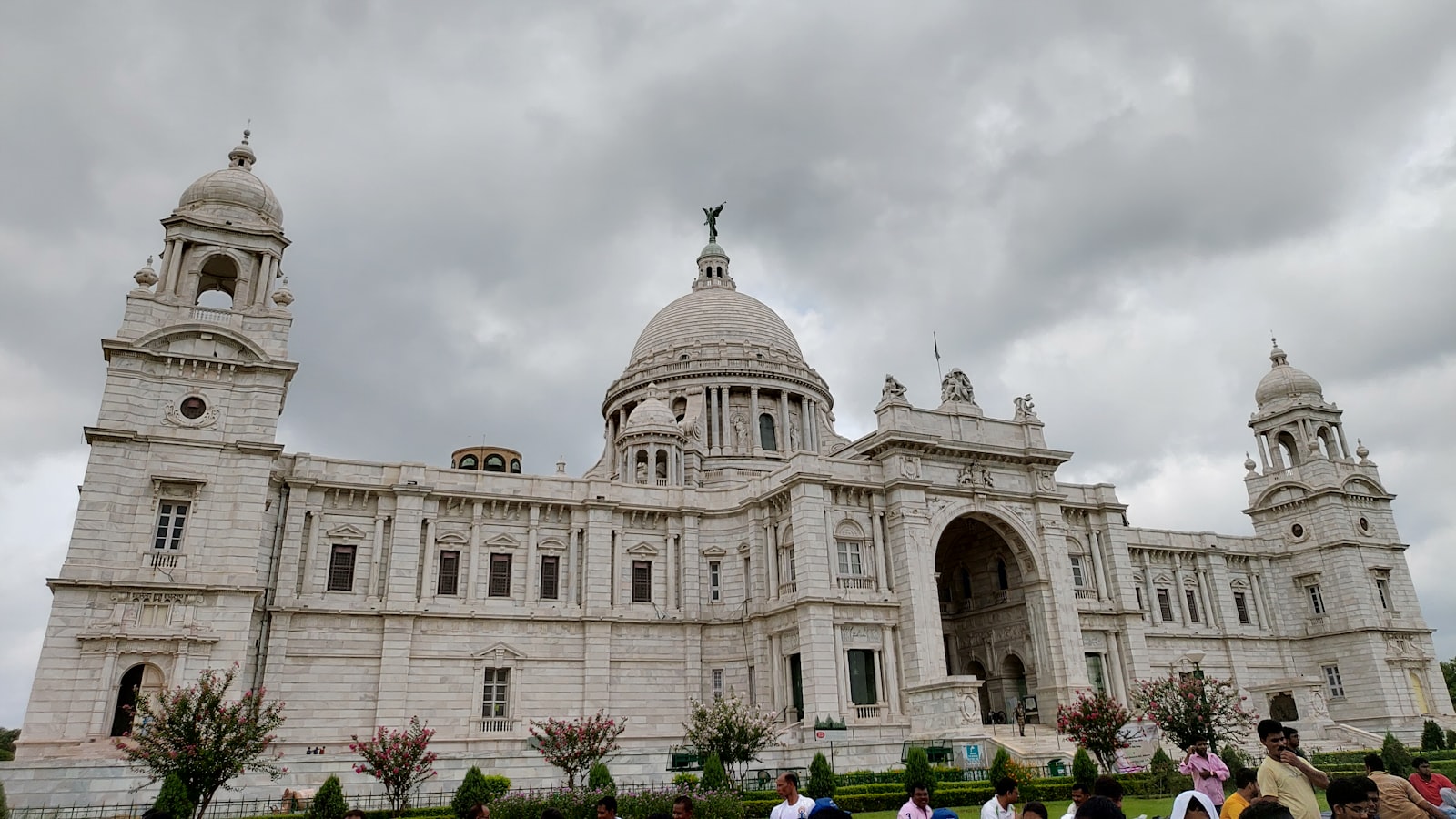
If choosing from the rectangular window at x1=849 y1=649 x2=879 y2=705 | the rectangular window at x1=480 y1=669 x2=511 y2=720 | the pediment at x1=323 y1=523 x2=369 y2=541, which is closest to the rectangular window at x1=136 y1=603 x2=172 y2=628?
the pediment at x1=323 y1=523 x2=369 y2=541

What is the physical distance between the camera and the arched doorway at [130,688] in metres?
31.5

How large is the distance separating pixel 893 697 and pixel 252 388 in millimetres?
28712

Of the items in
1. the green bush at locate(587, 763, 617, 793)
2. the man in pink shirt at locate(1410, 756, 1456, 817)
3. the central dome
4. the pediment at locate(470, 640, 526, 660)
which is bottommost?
the man in pink shirt at locate(1410, 756, 1456, 817)

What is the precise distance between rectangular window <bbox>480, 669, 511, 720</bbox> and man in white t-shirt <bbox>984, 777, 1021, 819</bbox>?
33.3 meters

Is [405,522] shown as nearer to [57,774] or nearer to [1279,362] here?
[57,774]

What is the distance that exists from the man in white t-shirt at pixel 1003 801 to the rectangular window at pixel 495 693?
3333cm

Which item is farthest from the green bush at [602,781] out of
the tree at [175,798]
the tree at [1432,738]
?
the tree at [1432,738]

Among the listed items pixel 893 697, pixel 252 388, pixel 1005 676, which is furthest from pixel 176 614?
pixel 1005 676

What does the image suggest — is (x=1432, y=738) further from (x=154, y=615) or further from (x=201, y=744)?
(x=154, y=615)

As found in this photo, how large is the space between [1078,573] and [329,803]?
125 feet

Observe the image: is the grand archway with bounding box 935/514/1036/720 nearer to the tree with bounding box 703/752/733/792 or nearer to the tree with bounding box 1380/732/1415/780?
the tree with bounding box 1380/732/1415/780

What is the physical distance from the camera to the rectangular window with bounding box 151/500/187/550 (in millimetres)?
34062

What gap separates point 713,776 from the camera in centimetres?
2577

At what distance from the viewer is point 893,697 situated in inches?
1587
